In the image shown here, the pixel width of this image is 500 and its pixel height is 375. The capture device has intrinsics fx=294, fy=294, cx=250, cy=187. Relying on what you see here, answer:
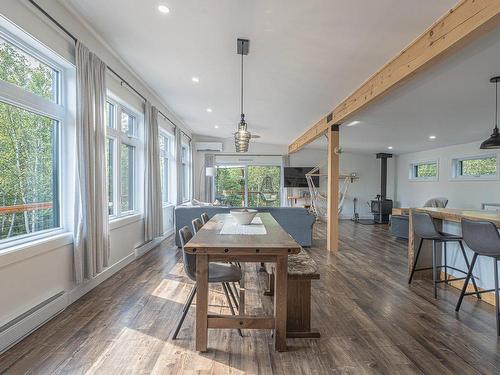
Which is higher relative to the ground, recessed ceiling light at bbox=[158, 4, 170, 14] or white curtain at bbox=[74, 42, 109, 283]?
A: recessed ceiling light at bbox=[158, 4, 170, 14]

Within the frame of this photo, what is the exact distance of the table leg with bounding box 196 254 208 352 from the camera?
207 cm

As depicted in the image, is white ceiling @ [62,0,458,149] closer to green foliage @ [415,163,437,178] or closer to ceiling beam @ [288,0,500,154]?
ceiling beam @ [288,0,500,154]

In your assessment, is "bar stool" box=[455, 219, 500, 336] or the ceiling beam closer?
the ceiling beam

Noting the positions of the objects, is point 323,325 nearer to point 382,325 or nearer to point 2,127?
point 382,325

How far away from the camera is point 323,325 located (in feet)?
8.25

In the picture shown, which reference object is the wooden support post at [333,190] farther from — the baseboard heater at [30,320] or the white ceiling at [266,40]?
the baseboard heater at [30,320]

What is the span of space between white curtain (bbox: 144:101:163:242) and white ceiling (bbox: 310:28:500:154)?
11.8ft

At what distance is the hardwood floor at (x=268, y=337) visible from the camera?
6.35 ft

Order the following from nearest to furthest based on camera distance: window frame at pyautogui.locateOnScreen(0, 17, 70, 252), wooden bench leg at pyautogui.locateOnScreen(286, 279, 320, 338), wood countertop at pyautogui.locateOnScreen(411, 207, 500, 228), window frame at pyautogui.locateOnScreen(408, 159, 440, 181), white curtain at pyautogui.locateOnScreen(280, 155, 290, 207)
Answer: window frame at pyautogui.locateOnScreen(0, 17, 70, 252), wooden bench leg at pyautogui.locateOnScreen(286, 279, 320, 338), wood countertop at pyautogui.locateOnScreen(411, 207, 500, 228), window frame at pyautogui.locateOnScreen(408, 159, 440, 181), white curtain at pyautogui.locateOnScreen(280, 155, 290, 207)

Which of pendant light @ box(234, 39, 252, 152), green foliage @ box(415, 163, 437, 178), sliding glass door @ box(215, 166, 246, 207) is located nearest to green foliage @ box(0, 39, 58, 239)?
pendant light @ box(234, 39, 252, 152)

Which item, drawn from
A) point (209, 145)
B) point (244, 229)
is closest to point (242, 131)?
point (244, 229)

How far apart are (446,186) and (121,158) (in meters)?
7.62

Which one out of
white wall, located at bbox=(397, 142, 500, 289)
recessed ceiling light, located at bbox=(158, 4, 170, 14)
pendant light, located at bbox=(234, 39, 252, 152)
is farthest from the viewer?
white wall, located at bbox=(397, 142, 500, 289)

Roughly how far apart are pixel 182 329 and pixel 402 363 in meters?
1.65
